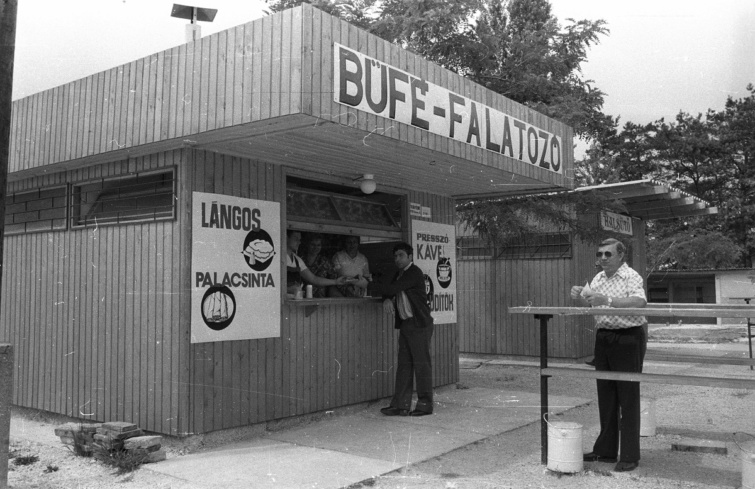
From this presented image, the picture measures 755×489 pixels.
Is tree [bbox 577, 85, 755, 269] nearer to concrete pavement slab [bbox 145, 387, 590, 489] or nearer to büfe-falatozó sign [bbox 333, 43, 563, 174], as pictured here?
büfe-falatozó sign [bbox 333, 43, 563, 174]

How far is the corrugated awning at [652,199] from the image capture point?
41.0 feet

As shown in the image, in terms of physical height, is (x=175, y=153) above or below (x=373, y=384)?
above

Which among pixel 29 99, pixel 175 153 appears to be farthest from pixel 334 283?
pixel 29 99

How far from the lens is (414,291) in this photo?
8.01 meters

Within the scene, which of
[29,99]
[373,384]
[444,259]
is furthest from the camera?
[444,259]

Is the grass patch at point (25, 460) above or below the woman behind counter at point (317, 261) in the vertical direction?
below

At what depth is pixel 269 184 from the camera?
7254 mm

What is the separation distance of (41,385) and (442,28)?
9.15 metres

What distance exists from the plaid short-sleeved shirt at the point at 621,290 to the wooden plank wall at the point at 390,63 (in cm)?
211

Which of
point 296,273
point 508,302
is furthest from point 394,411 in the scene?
point 508,302

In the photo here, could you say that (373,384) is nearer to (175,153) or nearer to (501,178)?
(501,178)

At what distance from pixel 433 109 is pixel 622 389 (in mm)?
3110

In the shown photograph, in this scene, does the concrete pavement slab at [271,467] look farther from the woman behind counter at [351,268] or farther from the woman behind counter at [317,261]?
the woman behind counter at [351,268]

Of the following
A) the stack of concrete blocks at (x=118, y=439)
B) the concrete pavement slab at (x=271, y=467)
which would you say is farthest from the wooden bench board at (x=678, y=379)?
the stack of concrete blocks at (x=118, y=439)
